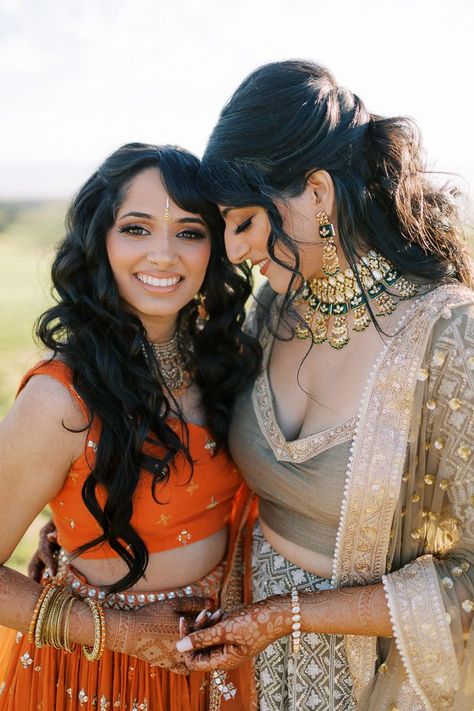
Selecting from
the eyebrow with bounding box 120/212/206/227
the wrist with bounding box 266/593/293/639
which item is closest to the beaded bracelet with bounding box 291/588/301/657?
the wrist with bounding box 266/593/293/639

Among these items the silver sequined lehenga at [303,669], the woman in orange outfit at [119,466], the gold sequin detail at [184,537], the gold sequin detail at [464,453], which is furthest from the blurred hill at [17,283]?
the gold sequin detail at [464,453]

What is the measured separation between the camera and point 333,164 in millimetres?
1999

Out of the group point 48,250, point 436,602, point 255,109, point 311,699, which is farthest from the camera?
point 48,250

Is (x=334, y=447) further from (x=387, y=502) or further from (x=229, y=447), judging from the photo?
(x=229, y=447)

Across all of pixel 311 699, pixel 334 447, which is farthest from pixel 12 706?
pixel 334 447

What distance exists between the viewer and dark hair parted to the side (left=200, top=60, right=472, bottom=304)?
1965mm

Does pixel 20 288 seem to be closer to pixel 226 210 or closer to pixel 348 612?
pixel 226 210

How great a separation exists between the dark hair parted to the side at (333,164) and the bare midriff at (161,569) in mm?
985

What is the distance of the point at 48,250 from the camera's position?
2.58m

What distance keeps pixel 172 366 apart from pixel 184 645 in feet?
3.17

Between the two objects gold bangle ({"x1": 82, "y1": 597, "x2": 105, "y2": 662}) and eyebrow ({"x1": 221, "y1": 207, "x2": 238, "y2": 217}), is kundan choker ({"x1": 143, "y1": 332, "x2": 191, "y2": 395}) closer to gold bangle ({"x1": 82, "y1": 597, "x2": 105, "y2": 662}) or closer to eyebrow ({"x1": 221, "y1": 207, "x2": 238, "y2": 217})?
eyebrow ({"x1": 221, "y1": 207, "x2": 238, "y2": 217})

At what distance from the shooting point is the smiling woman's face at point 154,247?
7.21 feet

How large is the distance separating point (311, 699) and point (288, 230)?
141cm

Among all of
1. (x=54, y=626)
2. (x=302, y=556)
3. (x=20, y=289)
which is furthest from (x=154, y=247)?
(x=20, y=289)
